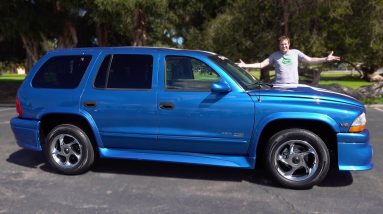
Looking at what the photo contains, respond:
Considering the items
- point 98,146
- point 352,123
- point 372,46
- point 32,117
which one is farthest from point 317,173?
point 372,46

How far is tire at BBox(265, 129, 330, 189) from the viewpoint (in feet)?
16.1

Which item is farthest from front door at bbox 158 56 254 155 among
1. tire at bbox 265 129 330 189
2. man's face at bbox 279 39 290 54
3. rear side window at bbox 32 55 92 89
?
man's face at bbox 279 39 290 54

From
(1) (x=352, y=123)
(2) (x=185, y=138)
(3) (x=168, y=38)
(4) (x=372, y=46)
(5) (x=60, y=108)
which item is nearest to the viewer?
(1) (x=352, y=123)

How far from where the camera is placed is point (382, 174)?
5.64 m

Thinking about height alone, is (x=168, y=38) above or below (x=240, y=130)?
above

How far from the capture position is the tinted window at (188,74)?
5.21m

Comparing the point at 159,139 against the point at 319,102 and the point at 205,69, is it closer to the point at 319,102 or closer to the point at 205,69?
the point at 205,69

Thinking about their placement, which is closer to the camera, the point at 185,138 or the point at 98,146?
the point at 185,138

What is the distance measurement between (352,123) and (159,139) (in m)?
2.30

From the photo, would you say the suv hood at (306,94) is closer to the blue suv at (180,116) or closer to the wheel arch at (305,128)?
the blue suv at (180,116)

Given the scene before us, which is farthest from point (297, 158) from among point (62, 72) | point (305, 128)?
point (62, 72)

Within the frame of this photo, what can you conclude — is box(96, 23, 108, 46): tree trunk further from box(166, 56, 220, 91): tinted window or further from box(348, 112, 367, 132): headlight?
box(348, 112, 367, 132): headlight

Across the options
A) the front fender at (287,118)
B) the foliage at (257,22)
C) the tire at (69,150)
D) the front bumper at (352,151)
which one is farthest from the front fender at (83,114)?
the foliage at (257,22)

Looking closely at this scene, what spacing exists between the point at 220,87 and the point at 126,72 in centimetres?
132
